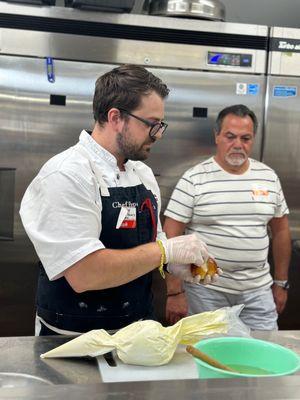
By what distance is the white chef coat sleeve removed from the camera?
4.04 feet

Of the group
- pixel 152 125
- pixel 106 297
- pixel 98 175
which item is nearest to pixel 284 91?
pixel 152 125

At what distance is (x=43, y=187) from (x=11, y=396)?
60 cm

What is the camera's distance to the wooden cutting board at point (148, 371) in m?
0.94

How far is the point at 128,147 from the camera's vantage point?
1438 millimetres

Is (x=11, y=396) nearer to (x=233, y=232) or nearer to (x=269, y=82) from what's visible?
(x=233, y=232)

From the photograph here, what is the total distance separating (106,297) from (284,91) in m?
1.81

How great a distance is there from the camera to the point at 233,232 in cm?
219

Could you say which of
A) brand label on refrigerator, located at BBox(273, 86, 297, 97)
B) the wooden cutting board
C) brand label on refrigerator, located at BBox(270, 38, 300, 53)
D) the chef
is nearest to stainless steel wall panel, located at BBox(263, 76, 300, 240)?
brand label on refrigerator, located at BBox(273, 86, 297, 97)

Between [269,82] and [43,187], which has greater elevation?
[269,82]

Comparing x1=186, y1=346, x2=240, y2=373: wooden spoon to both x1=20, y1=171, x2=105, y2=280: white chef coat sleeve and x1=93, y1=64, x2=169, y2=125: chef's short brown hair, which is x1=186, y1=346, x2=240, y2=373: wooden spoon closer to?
x1=20, y1=171, x2=105, y2=280: white chef coat sleeve

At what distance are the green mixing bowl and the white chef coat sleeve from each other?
0.38m

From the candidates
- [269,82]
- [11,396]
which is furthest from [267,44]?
[11,396]

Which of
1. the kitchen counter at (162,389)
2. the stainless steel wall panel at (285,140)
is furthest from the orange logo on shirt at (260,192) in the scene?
the kitchen counter at (162,389)

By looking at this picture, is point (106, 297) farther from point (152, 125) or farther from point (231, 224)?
point (231, 224)
